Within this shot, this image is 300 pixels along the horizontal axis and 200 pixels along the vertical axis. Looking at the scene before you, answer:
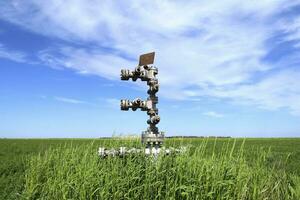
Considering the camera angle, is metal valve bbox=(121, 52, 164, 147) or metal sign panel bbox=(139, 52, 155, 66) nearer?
metal valve bbox=(121, 52, 164, 147)

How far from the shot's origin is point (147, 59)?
985 cm

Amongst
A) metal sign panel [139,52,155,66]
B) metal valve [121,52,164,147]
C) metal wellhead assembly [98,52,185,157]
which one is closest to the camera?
metal wellhead assembly [98,52,185,157]

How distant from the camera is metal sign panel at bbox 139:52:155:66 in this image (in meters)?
9.79

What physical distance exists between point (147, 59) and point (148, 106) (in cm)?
107

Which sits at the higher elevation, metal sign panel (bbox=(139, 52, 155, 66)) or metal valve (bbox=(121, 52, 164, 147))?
metal sign panel (bbox=(139, 52, 155, 66))

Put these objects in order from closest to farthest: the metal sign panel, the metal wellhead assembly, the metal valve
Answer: the metal wellhead assembly → the metal valve → the metal sign panel

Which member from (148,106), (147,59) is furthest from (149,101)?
(147,59)

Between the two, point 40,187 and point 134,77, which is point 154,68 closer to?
point 134,77

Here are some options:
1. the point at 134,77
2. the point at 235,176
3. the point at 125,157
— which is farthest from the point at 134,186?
the point at 134,77

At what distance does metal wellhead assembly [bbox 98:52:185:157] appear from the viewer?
30.3 ft

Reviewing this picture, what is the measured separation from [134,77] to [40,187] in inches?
128

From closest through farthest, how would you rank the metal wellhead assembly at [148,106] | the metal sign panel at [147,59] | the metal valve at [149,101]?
1. the metal wellhead assembly at [148,106]
2. the metal valve at [149,101]
3. the metal sign panel at [147,59]

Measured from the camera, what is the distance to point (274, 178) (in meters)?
9.41

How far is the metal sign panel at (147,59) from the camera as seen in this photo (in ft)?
32.1
